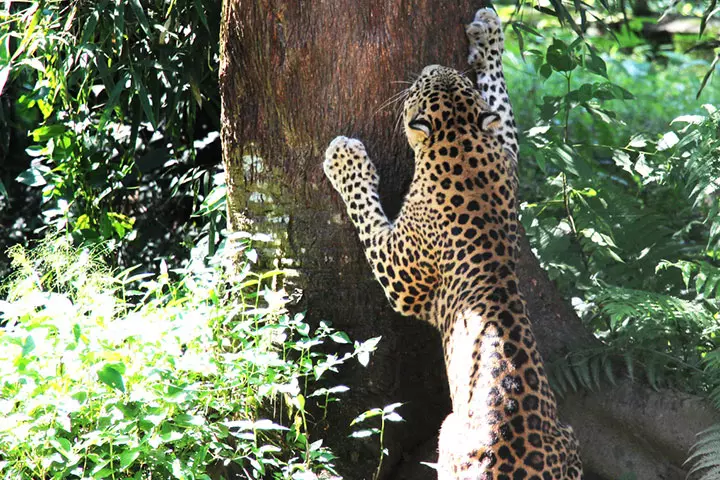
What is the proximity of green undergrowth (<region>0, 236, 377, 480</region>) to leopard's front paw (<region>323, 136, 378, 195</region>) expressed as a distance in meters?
0.61

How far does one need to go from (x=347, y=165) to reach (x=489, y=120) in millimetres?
767

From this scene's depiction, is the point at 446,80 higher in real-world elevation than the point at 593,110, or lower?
higher

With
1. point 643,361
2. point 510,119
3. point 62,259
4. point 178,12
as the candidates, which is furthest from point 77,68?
point 643,361

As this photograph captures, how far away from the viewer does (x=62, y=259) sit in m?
4.44

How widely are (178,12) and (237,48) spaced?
1072 mm

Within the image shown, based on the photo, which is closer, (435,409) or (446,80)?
(446,80)

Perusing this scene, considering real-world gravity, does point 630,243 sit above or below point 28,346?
below

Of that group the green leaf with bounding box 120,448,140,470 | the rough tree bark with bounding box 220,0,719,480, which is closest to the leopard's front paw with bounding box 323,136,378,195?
the rough tree bark with bounding box 220,0,719,480

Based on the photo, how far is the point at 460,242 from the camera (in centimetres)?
463

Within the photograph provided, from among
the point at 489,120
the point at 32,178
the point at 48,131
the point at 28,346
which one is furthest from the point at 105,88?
the point at 28,346

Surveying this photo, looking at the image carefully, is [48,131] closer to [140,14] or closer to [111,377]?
[140,14]

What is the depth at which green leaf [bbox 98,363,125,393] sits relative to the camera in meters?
3.67

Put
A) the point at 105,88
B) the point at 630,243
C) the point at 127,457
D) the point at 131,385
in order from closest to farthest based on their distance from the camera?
the point at 127,457 < the point at 131,385 < the point at 105,88 < the point at 630,243

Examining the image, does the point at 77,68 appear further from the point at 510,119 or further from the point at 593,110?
the point at 593,110
